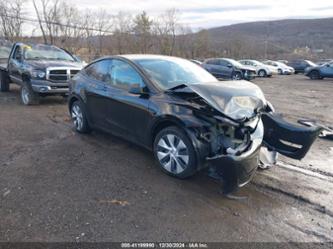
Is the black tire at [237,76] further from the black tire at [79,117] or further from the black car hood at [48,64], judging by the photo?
the black tire at [79,117]

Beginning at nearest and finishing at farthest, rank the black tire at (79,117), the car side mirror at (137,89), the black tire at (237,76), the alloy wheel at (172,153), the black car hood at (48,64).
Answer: the alloy wheel at (172,153), the car side mirror at (137,89), the black tire at (79,117), the black car hood at (48,64), the black tire at (237,76)

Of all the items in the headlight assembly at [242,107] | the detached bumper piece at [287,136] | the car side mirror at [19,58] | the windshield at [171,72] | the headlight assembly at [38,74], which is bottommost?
the detached bumper piece at [287,136]

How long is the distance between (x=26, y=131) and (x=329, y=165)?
590 centimetres

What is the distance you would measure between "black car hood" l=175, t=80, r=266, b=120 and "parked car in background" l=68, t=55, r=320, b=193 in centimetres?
1

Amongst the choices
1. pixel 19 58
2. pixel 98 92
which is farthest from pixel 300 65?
pixel 98 92

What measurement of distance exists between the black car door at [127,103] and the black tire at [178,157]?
35 centimetres

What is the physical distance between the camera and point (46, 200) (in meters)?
3.43

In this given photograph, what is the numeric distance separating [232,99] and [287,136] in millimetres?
1094

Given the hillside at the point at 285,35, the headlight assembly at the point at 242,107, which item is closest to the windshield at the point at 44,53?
the headlight assembly at the point at 242,107

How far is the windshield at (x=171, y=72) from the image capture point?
4344 mm

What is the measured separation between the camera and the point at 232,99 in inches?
139

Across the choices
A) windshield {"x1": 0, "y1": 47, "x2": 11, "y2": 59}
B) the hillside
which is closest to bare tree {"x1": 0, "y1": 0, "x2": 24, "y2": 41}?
windshield {"x1": 0, "y1": 47, "x2": 11, "y2": 59}

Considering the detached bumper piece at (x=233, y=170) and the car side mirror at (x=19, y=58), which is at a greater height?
the car side mirror at (x=19, y=58)

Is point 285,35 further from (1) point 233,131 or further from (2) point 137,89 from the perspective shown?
(1) point 233,131
